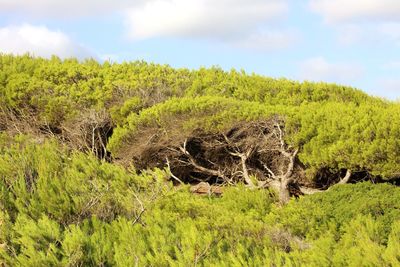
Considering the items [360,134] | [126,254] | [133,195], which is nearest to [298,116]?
[360,134]

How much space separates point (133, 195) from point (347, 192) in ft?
21.4

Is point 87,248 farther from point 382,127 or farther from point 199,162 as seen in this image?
point 199,162

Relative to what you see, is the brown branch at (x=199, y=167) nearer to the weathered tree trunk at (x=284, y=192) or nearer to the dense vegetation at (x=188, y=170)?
the dense vegetation at (x=188, y=170)

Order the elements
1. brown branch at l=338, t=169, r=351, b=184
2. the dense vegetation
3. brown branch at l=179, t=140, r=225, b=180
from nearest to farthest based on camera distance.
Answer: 1. the dense vegetation
2. brown branch at l=338, t=169, r=351, b=184
3. brown branch at l=179, t=140, r=225, b=180

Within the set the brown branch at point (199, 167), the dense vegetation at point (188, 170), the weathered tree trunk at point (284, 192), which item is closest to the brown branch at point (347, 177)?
the dense vegetation at point (188, 170)

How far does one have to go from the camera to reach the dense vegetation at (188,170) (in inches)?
339

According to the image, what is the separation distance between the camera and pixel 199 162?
20469 mm

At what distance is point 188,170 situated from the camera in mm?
20625

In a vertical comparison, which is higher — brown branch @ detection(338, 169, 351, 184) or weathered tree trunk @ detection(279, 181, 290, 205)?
brown branch @ detection(338, 169, 351, 184)

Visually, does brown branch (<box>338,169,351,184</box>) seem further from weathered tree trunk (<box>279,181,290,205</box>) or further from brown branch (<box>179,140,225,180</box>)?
brown branch (<box>179,140,225,180</box>)

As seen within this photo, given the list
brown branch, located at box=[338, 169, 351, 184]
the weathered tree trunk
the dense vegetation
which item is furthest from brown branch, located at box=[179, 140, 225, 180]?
brown branch, located at box=[338, 169, 351, 184]

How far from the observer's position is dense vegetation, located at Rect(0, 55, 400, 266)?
861 centimetres

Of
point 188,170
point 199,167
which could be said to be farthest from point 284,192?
point 188,170

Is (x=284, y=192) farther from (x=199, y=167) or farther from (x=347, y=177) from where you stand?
(x=199, y=167)
